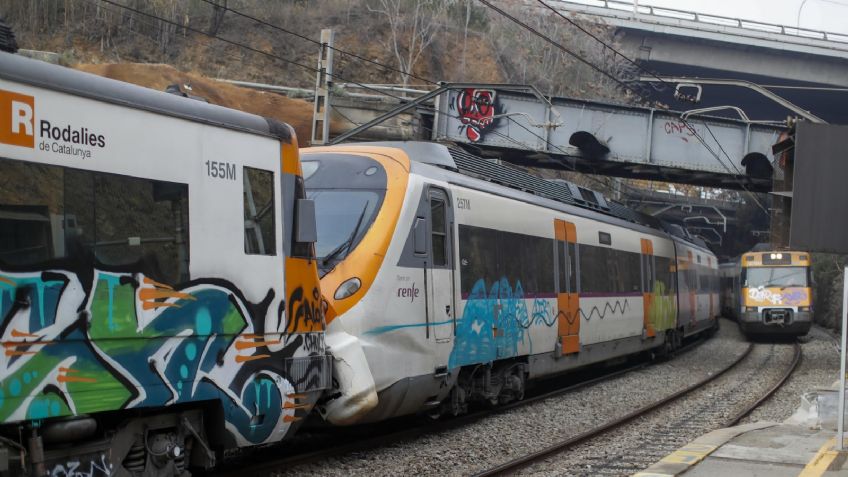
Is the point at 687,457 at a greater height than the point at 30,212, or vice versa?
the point at 30,212

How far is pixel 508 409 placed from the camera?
12.6 meters

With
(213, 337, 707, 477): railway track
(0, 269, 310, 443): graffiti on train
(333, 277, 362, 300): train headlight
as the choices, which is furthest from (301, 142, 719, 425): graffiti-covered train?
(0, 269, 310, 443): graffiti on train

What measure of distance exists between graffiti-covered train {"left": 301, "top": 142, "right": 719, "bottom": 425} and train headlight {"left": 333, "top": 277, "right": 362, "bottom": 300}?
12 mm

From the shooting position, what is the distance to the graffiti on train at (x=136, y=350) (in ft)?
16.3

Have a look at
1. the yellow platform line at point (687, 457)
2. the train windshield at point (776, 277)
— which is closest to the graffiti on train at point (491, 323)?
the yellow platform line at point (687, 457)

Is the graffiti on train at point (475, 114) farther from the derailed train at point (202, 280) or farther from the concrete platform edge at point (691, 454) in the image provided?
the concrete platform edge at point (691, 454)

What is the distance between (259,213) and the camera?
690 cm

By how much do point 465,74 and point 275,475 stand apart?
3510cm

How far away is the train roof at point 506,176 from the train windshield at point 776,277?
11195 mm

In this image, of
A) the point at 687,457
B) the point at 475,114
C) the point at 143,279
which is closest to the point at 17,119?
the point at 143,279

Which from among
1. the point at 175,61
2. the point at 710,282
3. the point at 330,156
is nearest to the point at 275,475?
the point at 330,156

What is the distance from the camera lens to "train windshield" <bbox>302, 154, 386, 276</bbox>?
9.12 meters

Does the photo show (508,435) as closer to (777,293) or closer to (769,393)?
(769,393)

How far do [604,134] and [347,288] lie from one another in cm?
1765
